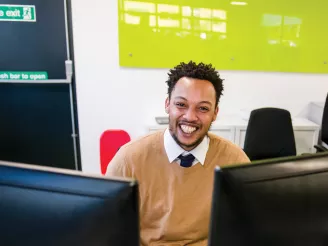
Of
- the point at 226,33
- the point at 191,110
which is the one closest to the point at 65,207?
the point at 191,110

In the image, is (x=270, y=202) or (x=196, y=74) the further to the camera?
(x=196, y=74)

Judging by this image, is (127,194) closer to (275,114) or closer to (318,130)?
(275,114)

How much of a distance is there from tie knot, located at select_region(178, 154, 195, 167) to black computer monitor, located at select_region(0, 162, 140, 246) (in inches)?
21.7

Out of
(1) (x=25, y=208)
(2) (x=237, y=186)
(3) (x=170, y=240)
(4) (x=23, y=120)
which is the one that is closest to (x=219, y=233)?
(2) (x=237, y=186)

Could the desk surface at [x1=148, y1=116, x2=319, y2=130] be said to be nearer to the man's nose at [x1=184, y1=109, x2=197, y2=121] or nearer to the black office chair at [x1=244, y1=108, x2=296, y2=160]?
the black office chair at [x1=244, y1=108, x2=296, y2=160]

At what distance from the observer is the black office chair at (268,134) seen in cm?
199

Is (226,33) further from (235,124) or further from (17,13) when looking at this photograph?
(17,13)

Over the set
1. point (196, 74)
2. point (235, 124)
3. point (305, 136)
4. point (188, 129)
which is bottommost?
point (305, 136)

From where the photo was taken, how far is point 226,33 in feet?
8.52

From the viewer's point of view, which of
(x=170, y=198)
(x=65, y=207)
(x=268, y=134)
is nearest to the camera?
(x=65, y=207)

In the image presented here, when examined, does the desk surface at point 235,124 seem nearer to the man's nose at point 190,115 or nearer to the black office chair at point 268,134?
the black office chair at point 268,134

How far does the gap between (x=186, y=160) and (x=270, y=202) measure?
0.53 meters

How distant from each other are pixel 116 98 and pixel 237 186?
7.26ft

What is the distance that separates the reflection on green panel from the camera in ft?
8.16
